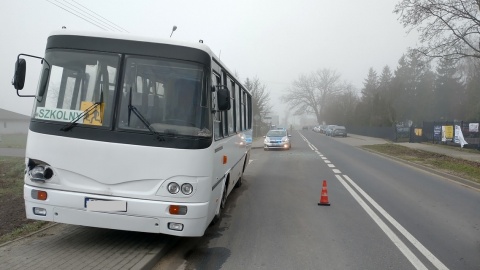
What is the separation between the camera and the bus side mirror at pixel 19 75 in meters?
4.97

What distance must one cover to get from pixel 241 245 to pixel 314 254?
3.49 feet

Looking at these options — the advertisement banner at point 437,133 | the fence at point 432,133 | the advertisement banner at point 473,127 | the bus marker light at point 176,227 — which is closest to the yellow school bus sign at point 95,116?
the bus marker light at point 176,227

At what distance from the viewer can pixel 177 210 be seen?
4.83m

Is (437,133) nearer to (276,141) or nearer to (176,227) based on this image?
(276,141)

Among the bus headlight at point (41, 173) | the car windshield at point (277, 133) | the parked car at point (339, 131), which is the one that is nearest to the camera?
the bus headlight at point (41, 173)

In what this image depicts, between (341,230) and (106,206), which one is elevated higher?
(106,206)

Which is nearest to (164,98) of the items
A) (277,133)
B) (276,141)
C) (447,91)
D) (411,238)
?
(411,238)

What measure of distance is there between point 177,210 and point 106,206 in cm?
86

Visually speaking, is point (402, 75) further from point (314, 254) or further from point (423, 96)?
point (314, 254)

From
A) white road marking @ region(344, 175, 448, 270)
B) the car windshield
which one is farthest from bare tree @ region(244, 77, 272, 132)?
white road marking @ region(344, 175, 448, 270)

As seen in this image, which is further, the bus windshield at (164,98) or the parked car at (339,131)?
the parked car at (339,131)

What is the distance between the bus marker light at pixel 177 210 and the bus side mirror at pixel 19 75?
241 centimetres

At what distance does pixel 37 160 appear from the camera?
4.97 metres

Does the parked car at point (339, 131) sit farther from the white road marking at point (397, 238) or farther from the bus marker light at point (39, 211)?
the bus marker light at point (39, 211)
